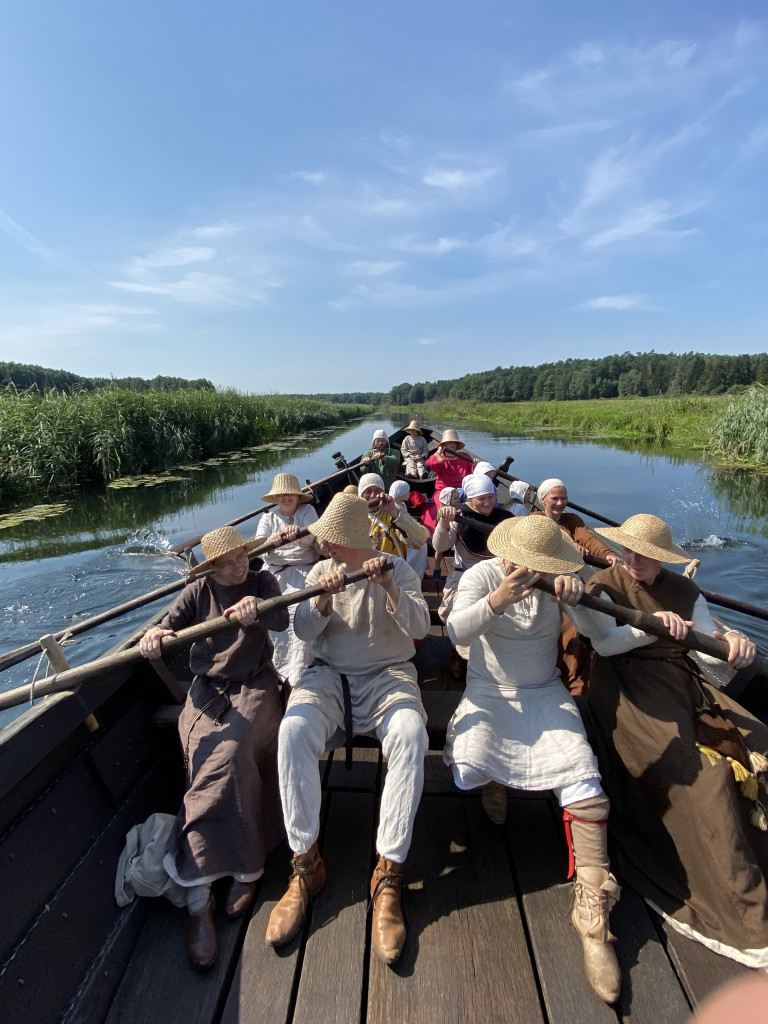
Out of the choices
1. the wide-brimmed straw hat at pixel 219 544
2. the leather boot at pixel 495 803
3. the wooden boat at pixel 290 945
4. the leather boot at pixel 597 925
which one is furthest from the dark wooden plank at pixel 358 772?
the wide-brimmed straw hat at pixel 219 544

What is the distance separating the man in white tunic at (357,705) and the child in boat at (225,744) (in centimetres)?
16

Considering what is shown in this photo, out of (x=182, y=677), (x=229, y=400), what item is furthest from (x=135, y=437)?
(x=182, y=677)

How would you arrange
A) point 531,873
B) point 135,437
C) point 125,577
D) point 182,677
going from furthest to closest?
point 135,437 → point 125,577 → point 182,677 → point 531,873

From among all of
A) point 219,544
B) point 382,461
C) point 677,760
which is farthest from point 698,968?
point 382,461

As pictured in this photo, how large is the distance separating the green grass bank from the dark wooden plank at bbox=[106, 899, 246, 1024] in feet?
58.8

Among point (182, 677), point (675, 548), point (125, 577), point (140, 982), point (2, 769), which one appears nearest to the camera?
point (2, 769)

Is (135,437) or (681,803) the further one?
(135,437)

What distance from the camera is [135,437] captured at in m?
13.7

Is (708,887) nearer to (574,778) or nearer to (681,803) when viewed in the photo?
(681,803)

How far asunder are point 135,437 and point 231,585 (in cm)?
1325

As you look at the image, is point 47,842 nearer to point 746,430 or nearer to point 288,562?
point 288,562

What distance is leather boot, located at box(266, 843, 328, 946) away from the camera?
164 centimetres

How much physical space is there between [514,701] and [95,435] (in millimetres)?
13226

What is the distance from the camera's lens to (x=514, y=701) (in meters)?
2.05
